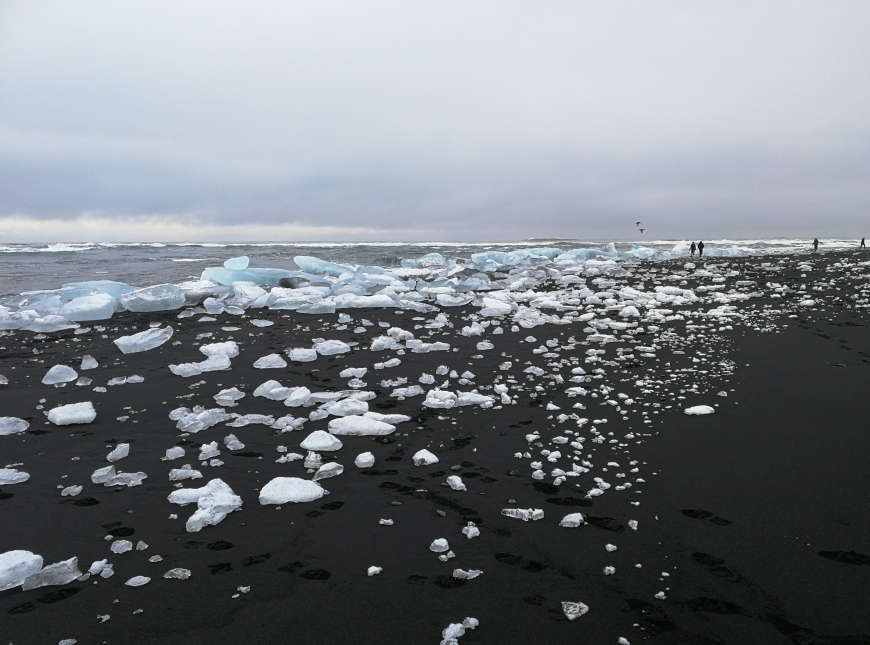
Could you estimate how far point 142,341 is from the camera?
6.33 metres

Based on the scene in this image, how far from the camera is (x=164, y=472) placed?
308 centimetres

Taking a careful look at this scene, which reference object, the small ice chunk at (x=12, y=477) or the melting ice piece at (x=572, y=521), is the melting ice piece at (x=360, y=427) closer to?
the melting ice piece at (x=572, y=521)

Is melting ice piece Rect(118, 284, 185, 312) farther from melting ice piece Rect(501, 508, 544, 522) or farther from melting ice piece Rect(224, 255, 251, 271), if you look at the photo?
melting ice piece Rect(501, 508, 544, 522)

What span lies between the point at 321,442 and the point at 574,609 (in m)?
2.05

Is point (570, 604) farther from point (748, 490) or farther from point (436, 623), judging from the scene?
point (748, 490)

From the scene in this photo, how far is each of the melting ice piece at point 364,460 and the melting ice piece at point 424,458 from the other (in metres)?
0.28

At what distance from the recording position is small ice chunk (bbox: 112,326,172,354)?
6.16m

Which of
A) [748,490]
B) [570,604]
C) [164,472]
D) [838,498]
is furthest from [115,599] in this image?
[838,498]

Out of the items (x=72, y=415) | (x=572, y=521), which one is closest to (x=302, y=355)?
(x=72, y=415)

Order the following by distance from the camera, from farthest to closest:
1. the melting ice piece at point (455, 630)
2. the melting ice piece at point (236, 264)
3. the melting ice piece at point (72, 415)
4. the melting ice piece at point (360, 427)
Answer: the melting ice piece at point (236, 264), the melting ice piece at point (72, 415), the melting ice piece at point (360, 427), the melting ice piece at point (455, 630)

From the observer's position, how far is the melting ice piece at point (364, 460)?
3152mm

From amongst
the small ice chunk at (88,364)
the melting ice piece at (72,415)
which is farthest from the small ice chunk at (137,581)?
the small ice chunk at (88,364)


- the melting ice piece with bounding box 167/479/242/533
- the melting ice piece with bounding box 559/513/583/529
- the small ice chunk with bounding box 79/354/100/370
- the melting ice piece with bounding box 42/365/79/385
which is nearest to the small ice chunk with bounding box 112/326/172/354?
the small ice chunk with bounding box 79/354/100/370

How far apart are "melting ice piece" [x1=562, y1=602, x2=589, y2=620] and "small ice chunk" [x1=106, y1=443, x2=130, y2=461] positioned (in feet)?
9.90
